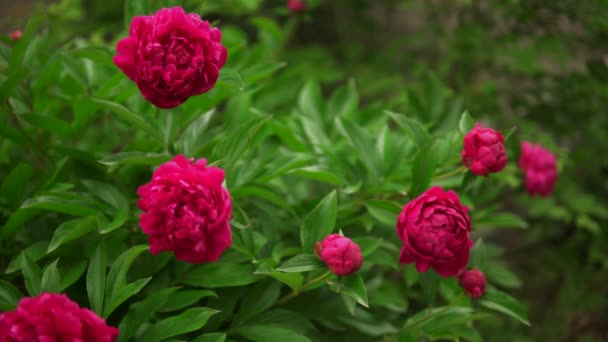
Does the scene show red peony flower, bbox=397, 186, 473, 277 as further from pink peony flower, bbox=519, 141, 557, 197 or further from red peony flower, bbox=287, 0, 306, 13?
red peony flower, bbox=287, 0, 306, 13

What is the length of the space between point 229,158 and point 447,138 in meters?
0.50

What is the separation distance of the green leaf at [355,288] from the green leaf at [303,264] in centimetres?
4

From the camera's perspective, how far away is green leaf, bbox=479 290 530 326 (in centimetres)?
92

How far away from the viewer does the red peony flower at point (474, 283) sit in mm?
934

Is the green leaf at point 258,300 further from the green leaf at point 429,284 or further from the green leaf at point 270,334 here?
the green leaf at point 429,284

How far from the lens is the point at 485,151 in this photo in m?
0.89

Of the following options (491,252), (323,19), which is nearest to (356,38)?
(323,19)

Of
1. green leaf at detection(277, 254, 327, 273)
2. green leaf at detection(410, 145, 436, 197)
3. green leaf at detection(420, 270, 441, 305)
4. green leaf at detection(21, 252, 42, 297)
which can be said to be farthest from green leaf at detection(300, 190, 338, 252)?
green leaf at detection(21, 252, 42, 297)

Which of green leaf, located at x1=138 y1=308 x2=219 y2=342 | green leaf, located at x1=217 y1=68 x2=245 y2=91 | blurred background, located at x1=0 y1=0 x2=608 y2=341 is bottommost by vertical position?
blurred background, located at x1=0 y1=0 x2=608 y2=341

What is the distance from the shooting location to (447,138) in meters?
1.15

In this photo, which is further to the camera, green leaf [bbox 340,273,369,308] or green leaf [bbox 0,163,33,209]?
green leaf [bbox 0,163,33,209]

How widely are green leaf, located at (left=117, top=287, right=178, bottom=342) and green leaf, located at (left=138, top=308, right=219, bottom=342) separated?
0.02 meters

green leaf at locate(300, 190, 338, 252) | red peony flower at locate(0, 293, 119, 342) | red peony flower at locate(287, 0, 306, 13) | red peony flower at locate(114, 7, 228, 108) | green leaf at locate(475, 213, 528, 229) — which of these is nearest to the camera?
red peony flower at locate(0, 293, 119, 342)

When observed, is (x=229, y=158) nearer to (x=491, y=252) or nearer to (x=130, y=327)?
(x=130, y=327)
